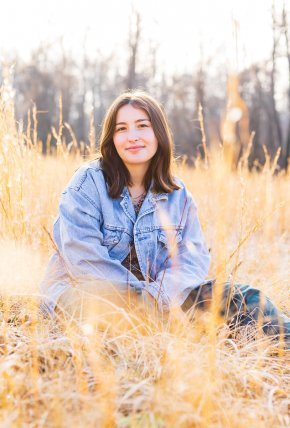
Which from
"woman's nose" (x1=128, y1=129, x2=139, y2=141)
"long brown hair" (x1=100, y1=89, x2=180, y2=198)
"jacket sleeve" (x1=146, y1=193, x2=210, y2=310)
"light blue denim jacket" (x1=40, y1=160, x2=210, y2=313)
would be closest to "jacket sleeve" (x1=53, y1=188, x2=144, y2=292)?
"light blue denim jacket" (x1=40, y1=160, x2=210, y2=313)

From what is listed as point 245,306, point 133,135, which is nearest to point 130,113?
point 133,135

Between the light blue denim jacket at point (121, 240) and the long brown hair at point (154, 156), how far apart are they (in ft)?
0.15

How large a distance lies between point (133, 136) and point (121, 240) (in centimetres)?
45

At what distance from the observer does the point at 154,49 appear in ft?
51.2

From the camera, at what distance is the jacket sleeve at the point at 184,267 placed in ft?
5.97

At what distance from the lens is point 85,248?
1854 millimetres

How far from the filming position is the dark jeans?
1856 millimetres

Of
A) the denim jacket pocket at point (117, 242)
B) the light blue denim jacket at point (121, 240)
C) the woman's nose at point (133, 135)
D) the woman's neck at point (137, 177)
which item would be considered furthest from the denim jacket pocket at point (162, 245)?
the woman's nose at point (133, 135)

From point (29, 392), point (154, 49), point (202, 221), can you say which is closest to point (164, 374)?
point (29, 392)

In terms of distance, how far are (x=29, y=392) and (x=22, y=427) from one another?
3.9 inches

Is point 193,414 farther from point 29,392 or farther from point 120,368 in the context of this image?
point 29,392

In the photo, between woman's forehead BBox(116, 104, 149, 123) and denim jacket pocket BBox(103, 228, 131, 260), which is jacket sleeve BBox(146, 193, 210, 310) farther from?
woman's forehead BBox(116, 104, 149, 123)

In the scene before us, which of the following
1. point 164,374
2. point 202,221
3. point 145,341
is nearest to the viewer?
point 164,374

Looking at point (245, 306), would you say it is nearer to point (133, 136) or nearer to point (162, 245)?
point (162, 245)
